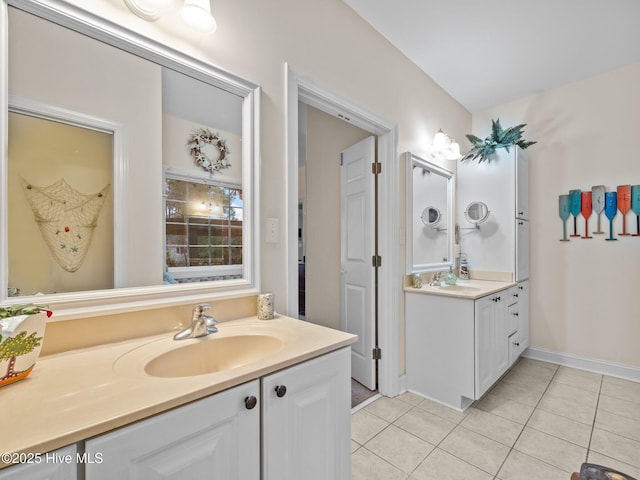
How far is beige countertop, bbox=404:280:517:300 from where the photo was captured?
6.64ft

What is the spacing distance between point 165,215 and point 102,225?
207 millimetres

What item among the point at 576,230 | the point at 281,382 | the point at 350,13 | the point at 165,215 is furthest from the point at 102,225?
the point at 576,230

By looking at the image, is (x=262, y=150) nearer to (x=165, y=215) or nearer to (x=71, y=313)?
(x=165, y=215)

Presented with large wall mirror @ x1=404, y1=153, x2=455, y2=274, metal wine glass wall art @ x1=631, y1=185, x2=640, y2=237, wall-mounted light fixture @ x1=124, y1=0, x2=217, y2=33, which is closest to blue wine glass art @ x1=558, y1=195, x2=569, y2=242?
metal wine glass wall art @ x1=631, y1=185, x2=640, y2=237

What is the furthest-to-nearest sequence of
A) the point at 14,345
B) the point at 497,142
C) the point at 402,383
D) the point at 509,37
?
the point at 497,142 < the point at 402,383 < the point at 509,37 < the point at 14,345

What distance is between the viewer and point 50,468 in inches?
21.0

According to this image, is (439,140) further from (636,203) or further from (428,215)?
(636,203)

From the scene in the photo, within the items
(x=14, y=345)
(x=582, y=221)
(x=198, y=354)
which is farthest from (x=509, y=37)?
(x=14, y=345)

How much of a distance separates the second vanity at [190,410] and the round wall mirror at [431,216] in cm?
178

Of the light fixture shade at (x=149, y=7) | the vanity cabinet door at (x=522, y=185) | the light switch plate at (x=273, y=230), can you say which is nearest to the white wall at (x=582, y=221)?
the vanity cabinet door at (x=522, y=185)

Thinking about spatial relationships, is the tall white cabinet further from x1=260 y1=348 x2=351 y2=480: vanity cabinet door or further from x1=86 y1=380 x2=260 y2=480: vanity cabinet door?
x1=86 y1=380 x2=260 y2=480: vanity cabinet door

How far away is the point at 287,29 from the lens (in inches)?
60.6

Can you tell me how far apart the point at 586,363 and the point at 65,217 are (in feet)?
12.6

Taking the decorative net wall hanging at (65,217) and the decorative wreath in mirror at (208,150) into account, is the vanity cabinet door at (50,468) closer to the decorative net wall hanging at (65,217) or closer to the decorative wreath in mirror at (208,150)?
the decorative net wall hanging at (65,217)
